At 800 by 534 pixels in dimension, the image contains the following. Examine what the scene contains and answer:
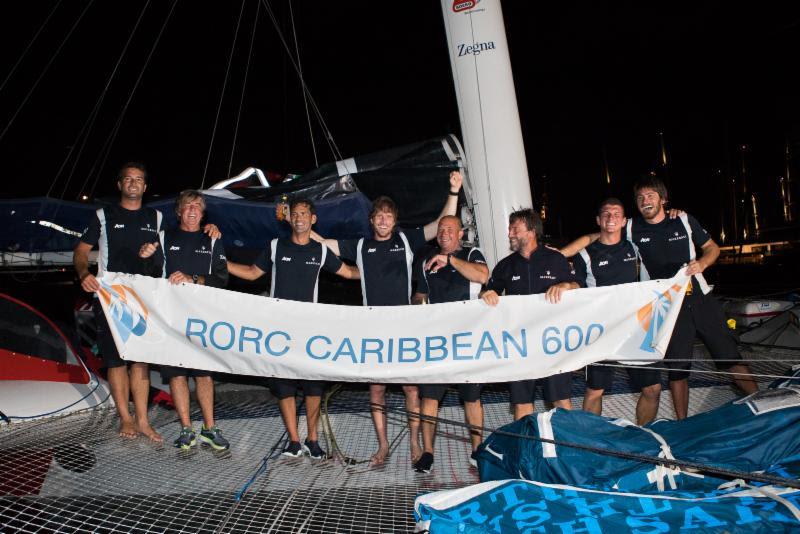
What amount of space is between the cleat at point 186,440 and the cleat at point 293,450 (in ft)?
2.28

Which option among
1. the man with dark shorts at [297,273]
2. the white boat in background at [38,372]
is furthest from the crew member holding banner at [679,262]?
the white boat in background at [38,372]

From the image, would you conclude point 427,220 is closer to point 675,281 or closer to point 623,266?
point 623,266

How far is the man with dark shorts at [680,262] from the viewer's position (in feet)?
14.2

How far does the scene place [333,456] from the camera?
4.29 metres

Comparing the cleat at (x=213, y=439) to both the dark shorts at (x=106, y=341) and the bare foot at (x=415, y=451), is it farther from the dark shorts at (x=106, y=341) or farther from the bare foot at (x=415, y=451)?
the bare foot at (x=415, y=451)

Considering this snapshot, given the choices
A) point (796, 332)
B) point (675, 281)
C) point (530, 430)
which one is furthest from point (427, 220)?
point (796, 332)

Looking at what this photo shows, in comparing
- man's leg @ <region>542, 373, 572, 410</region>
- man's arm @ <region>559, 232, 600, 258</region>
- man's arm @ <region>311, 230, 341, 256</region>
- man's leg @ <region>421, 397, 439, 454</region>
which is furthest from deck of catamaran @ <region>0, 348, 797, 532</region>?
man's arm @ <region>311, 230, 341, 256</region>

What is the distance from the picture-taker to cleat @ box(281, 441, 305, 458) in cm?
420

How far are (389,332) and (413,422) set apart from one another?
0.69 metres

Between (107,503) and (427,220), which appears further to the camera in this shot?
(427,220)

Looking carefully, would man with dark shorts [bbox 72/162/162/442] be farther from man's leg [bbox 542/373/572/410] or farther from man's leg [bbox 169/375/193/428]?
man's leg [bbox 542/373/572/410]

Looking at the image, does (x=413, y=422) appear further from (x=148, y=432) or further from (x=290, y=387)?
(x=148, y=432)

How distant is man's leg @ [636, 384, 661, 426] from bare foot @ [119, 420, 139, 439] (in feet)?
12.5

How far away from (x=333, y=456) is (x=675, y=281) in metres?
2.73
